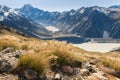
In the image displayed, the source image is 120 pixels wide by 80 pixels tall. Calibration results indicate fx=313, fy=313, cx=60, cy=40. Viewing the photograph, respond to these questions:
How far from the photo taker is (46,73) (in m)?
11.2

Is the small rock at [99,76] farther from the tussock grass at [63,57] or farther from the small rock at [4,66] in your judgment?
the small rock at [4,66]

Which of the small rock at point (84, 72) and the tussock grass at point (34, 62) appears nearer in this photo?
the tussock grass at point (34, 62)

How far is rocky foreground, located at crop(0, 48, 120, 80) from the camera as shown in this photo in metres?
10.4

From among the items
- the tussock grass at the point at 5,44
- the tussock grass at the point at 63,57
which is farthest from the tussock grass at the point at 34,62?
the tussock grass at the point at 5,44

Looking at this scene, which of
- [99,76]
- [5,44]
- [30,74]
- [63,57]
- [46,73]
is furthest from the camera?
[5,44]

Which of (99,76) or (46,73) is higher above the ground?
(46,73)

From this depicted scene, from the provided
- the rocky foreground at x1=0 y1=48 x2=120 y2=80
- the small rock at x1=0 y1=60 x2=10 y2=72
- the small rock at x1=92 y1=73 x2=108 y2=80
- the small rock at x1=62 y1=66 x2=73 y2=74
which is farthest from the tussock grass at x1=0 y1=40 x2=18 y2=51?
the small rock at x1=92 y1=73 x2=108 y2=80

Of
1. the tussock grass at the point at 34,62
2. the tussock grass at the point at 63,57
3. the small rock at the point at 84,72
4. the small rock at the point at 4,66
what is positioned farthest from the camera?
the small rock at the point at 84,72

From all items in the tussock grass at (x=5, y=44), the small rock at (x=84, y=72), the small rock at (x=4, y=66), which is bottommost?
the small rock at (x=84, y=72)

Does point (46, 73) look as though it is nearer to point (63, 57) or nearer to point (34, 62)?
point (34, 62)

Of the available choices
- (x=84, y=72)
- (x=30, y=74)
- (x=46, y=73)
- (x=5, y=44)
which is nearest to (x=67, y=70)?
(x=84, y=72)

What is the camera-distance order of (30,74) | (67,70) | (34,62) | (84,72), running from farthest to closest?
(84,72) < (67,70) < (34,62) < (30,74)

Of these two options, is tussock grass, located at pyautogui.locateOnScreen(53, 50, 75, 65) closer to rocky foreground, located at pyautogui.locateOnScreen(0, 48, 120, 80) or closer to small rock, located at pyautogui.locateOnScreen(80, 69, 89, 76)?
rocky foreground, located at pyautogui.locateOnScreen(0, 48, 120, 80)

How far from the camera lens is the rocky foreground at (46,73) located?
10.4 meters
